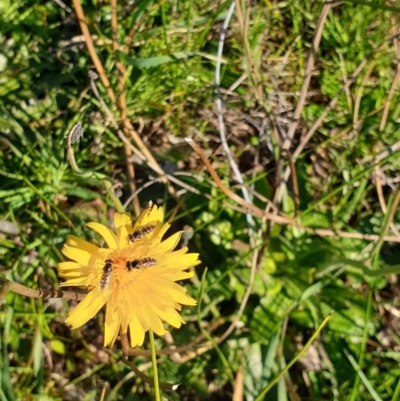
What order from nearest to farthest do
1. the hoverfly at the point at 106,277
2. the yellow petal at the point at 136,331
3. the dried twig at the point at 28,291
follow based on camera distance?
1. the dried twig at the point at 28,291
2. the hoverfly at the point at 106,277
3. the yellow petal at the point at 136,331

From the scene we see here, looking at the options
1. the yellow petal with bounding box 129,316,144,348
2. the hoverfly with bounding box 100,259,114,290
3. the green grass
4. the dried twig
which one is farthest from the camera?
the green grass

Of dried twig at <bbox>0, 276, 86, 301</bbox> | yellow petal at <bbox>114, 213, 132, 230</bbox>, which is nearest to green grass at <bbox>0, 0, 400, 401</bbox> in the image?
yellow petal at <bbox>114, 213, 132, 230</bbox>

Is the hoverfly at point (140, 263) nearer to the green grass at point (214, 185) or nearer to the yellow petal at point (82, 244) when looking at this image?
the yellow petal at point (82, 244)

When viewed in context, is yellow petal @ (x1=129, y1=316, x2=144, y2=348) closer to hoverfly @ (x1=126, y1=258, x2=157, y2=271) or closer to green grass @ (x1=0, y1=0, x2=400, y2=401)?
hoverfly @ (x1=126, y1=258, x2=157, y2=271)

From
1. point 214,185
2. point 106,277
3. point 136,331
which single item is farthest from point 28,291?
point 214,185

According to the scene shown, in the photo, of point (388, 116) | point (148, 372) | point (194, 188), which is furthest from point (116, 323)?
point (388, 116)

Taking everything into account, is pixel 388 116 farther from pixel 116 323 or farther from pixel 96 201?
pixel 116 323

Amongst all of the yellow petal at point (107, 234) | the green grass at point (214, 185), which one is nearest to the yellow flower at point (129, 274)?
the yellow petal at point (107, 234)

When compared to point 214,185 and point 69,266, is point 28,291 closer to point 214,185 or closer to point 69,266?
point 69,266
